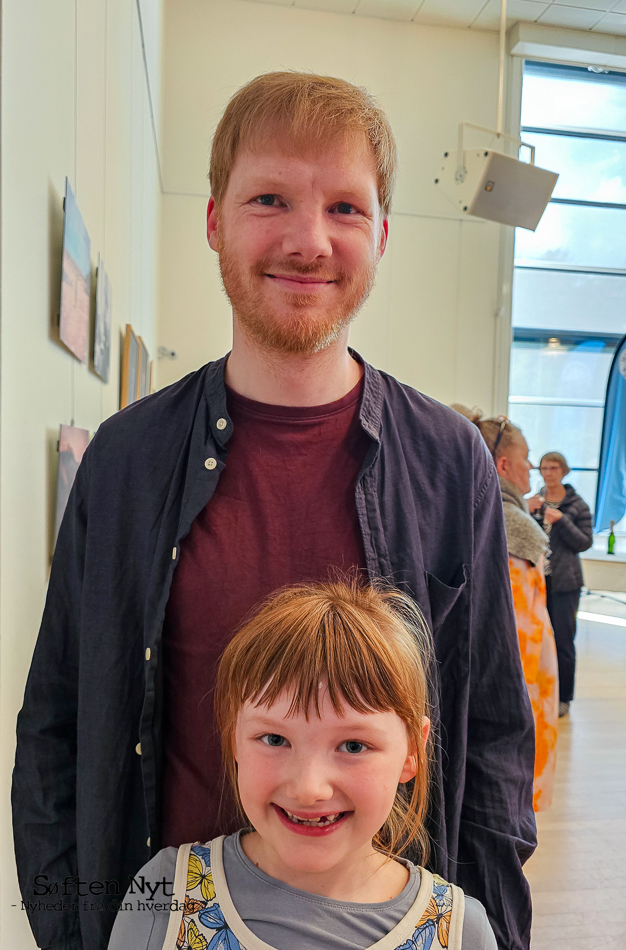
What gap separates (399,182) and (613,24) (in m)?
2.91

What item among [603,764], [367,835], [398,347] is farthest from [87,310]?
[398,347]

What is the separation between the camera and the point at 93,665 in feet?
3.92

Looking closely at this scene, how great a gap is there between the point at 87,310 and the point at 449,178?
454cm

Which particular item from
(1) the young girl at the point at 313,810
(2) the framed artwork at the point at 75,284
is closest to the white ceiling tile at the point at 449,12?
(2) the framed artwork at the point at 75,284

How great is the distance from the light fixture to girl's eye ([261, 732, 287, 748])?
518 centimetres

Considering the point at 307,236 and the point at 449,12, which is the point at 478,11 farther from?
the point at 307,236

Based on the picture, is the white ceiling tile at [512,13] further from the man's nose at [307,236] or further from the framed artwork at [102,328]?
the man's nose at [307,236]

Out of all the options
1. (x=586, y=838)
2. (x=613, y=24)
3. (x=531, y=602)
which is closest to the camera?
(x=531, y=602)

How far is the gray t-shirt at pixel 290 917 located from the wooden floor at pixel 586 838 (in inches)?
84.7

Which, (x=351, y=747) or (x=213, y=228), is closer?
(x=351, y=747)

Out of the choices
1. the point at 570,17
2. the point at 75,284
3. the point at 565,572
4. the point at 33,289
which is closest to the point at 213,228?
the point at 33,289

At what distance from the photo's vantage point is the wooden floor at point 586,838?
9.35ft

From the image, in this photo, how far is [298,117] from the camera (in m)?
1.12

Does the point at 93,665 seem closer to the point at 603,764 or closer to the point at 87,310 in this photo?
the point at 87,310
